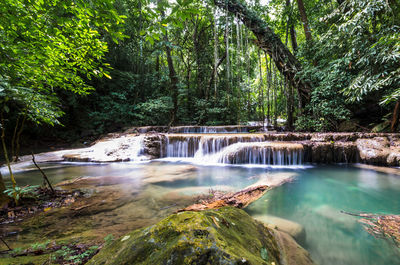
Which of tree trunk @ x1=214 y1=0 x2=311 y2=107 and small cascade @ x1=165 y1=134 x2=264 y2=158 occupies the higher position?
tree trunk @ x1=214 y1=0 x2=311 y2=107

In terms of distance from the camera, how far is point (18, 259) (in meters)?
1.13

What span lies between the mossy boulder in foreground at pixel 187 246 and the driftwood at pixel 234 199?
108cm

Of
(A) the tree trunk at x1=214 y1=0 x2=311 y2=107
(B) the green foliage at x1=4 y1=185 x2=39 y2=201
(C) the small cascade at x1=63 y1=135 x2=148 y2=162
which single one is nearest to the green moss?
(B) the green foliage at x1=4 y1=185 x2=39 y2=201

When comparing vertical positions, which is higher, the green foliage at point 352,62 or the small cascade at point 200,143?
the green foliage at point 352,62

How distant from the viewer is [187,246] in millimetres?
821

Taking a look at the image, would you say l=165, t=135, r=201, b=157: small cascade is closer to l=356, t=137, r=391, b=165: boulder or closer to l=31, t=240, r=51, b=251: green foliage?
l=356, t=137, r=391, b=165: boulder

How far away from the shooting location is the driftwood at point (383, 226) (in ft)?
6.11

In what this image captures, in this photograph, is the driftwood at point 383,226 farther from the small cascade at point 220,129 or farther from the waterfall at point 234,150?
the small cascade at point 220,129

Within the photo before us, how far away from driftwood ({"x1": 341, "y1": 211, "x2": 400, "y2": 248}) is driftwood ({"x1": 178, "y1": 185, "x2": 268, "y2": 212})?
1345 millimetres

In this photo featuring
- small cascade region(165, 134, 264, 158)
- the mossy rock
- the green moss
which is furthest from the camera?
small cascade region(165, 134, 264, 158)

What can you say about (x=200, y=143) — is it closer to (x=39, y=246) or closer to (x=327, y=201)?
(x=327, y=201)

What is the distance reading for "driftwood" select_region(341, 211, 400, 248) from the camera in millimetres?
1861

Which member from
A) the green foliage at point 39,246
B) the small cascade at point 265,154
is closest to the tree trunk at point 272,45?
the small cascade at point 265,154

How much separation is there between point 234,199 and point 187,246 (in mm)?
1912
